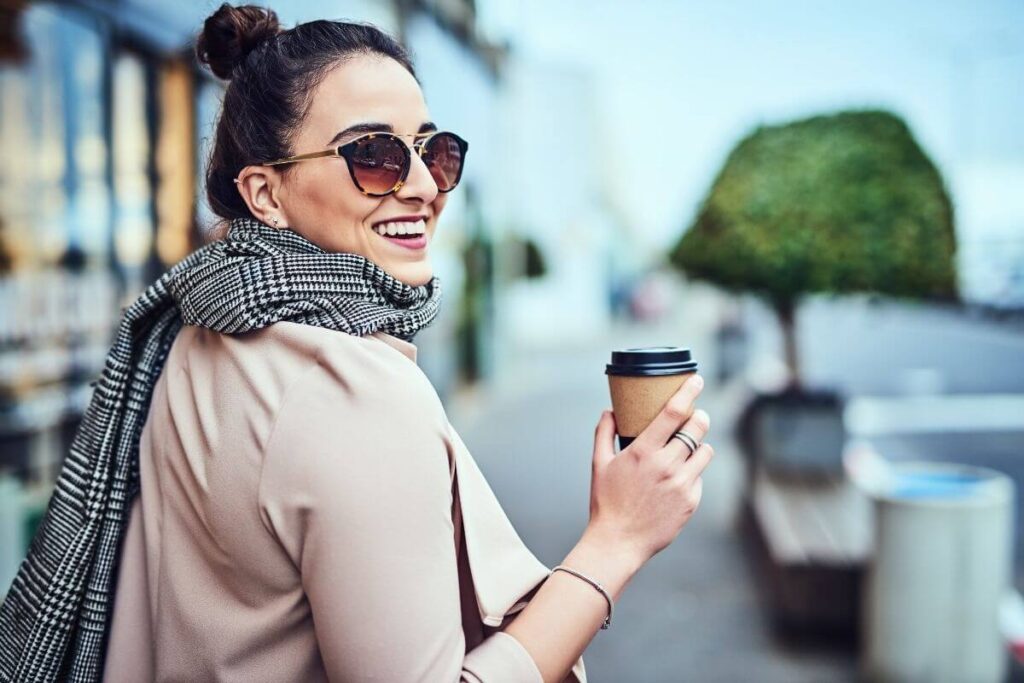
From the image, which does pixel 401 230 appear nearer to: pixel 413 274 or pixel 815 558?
pixel 413 274

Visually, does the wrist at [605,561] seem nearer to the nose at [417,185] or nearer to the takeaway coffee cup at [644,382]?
the takeaway coffee cup at [644,382]

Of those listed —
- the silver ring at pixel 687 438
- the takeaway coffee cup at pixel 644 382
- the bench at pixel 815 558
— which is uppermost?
the takeaway coffee cup at pixel 644 382

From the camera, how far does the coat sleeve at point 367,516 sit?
1.03m

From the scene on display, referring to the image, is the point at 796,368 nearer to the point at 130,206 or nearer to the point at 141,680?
the point at 130,206

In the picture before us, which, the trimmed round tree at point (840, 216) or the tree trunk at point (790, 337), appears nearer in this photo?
the trimmed round tree at point (840, 216)

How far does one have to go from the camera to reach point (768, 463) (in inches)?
247

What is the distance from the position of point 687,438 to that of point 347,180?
59cm

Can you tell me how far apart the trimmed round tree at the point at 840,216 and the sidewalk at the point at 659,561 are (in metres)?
1.82

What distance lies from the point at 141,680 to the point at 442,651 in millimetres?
535

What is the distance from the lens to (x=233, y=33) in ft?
4.58

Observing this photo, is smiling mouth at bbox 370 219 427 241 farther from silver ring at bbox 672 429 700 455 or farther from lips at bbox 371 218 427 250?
silver ring at bbox 672 429 700 455

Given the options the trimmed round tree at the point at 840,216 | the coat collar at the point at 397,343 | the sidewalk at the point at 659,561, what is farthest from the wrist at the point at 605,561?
the trimmed round tree at the point at 840,216

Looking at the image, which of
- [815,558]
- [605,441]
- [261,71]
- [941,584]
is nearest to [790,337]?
[815,558]

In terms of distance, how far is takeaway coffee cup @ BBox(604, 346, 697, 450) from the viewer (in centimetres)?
132
